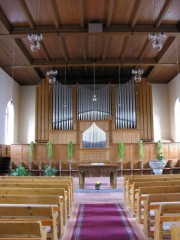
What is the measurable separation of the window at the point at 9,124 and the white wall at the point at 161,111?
25.2ft

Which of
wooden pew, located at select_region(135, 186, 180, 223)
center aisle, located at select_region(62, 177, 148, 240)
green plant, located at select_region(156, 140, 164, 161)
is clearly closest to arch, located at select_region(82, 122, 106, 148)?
green plant, located at select_region(156, 140, 164, 161)

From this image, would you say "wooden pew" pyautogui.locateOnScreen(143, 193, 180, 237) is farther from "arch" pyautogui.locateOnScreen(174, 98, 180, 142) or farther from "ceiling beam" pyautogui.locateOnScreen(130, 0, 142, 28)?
"arch" pyautogui.locateOnScreen(174, 98, 180, 142)

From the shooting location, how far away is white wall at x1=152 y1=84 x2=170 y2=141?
53.0 ft

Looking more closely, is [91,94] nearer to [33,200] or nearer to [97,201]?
[97,201]

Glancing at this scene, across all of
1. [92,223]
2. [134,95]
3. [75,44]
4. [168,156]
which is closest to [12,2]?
[75,44]

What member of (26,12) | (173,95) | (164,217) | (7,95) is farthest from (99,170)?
(173,95)

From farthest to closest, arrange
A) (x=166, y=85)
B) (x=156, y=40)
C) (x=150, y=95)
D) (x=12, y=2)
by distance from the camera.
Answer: (x=166, y=85), (x=150, y=95), (x=12, y=2), (x=156, y=40)

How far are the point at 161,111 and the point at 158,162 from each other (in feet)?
11.9

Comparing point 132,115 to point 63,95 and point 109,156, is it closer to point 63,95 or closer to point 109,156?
point 109,156

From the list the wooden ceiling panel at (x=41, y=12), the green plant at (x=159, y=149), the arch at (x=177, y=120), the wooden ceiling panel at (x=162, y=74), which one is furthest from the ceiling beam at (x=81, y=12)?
the arch at (x=177, y=120)

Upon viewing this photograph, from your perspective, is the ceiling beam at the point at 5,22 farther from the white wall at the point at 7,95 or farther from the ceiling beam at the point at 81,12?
the white wall at the point at 7,95

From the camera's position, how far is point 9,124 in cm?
1508

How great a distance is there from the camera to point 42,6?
8242mm

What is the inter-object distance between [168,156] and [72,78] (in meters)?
6.66
